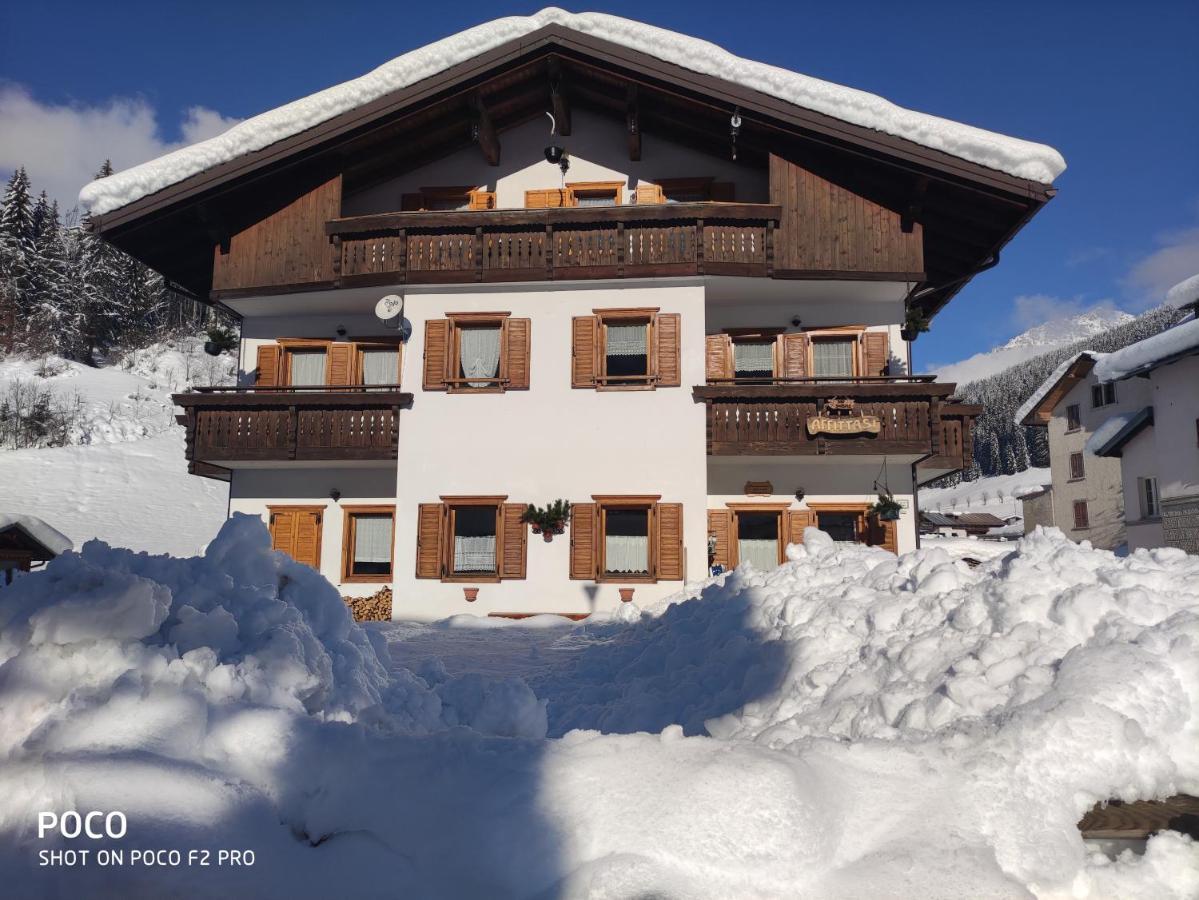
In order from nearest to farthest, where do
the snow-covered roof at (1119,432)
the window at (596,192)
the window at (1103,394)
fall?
the window at (596,192)
the snow-covered roof at (1119,432)
the window at (1103,394)

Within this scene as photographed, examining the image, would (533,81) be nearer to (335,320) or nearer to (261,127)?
(261,127)

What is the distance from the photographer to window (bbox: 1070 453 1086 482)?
35338 millimetres

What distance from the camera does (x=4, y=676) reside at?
2.77 meters

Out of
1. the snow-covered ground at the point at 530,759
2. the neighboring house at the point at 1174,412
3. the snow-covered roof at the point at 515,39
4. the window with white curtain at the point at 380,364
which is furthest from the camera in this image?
the neighboring house at the point at 1174,412

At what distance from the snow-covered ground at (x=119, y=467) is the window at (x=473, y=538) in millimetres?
17508

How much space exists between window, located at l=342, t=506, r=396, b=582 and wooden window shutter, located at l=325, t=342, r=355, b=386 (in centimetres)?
275

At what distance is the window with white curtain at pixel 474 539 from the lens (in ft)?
46.6

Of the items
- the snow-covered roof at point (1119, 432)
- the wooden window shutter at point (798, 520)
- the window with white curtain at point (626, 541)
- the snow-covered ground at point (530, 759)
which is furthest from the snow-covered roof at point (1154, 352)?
the snow-covered ground at point (530, 759)

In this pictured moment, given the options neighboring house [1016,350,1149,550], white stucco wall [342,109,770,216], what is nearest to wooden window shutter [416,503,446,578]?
white stucco wall [342,109,770,216]

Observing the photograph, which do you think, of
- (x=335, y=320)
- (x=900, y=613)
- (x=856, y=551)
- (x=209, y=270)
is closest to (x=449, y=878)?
(x=900, y=613)

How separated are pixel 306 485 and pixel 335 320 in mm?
3574

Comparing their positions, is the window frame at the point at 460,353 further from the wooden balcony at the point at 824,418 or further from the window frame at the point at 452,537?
the wooden balcony at the point at 824,418

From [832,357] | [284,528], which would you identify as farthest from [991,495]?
[284,528]

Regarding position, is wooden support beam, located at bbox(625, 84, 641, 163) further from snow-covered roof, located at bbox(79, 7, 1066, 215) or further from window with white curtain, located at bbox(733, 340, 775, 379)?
window with white curtain, located at bbox(733, 340, 775, 379)
